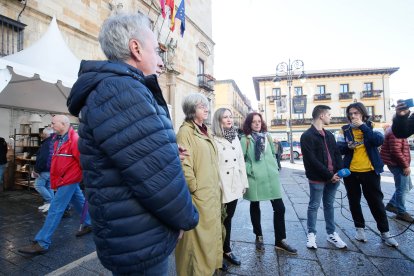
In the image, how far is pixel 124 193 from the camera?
1.16 m

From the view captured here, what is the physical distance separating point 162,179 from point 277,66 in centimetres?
1729

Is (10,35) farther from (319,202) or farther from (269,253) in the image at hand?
Result: (319,202)

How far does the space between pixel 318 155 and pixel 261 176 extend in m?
0.83

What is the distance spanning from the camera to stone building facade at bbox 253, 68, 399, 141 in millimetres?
38041

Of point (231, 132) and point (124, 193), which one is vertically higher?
point (231, 132)

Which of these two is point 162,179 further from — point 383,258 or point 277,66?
point 277,66

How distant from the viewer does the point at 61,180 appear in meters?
3.39

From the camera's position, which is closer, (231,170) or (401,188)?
(231,170)

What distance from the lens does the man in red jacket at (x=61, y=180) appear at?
10.5ft

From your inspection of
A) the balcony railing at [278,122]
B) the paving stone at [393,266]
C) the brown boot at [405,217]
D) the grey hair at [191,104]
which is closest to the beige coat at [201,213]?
the grey hair at [191,104]

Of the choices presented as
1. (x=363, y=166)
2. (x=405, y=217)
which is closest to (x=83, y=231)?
(x=363, y=166)

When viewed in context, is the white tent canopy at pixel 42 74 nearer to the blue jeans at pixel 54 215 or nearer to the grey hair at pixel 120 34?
the blue jeans at pixel 54 215

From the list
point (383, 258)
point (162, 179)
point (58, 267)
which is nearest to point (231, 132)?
point (162, 179)

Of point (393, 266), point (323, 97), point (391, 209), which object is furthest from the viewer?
point (323, 97)
